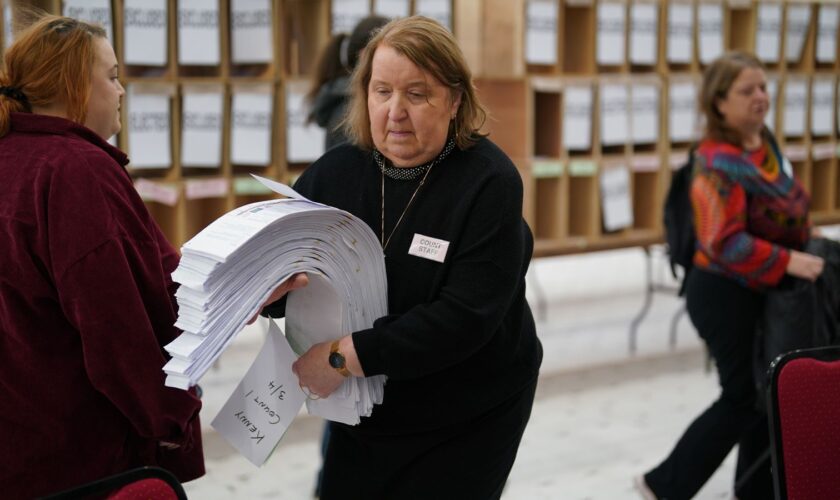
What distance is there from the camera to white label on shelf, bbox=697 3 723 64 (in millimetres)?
4703

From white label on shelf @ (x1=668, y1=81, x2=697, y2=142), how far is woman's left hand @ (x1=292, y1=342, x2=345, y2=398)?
353 cm

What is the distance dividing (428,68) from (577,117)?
3.02m

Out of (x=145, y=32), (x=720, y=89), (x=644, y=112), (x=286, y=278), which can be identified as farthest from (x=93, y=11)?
(x=644, y=112)

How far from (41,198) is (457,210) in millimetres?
657

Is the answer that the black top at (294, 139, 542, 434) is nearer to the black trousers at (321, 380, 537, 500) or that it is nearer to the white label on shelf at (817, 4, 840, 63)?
the black trousers at (321, 380, 537, 500)

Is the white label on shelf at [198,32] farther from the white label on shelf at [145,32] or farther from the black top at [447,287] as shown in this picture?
the black top at [447,287]

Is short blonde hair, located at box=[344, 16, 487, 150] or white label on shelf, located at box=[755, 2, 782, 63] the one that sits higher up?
white label on shelf, located at box=[755, 2, 782, 63]

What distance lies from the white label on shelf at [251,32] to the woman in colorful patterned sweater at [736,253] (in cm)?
176

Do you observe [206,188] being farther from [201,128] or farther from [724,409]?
[724,409]

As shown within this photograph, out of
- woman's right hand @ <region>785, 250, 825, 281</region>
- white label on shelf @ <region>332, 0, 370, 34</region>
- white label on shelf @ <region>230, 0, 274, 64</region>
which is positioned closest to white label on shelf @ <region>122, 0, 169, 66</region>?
white label on shelf @ <region>230, 0, 274, 64</region>

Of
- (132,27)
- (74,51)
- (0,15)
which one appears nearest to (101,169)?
(74,51)

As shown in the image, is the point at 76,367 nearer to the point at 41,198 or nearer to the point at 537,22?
the point at 41,198

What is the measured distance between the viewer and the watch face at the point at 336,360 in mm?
1514

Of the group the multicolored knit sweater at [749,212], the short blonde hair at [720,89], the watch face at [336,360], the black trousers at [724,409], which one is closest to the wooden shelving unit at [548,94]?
the short blonde hair at [720,89]
